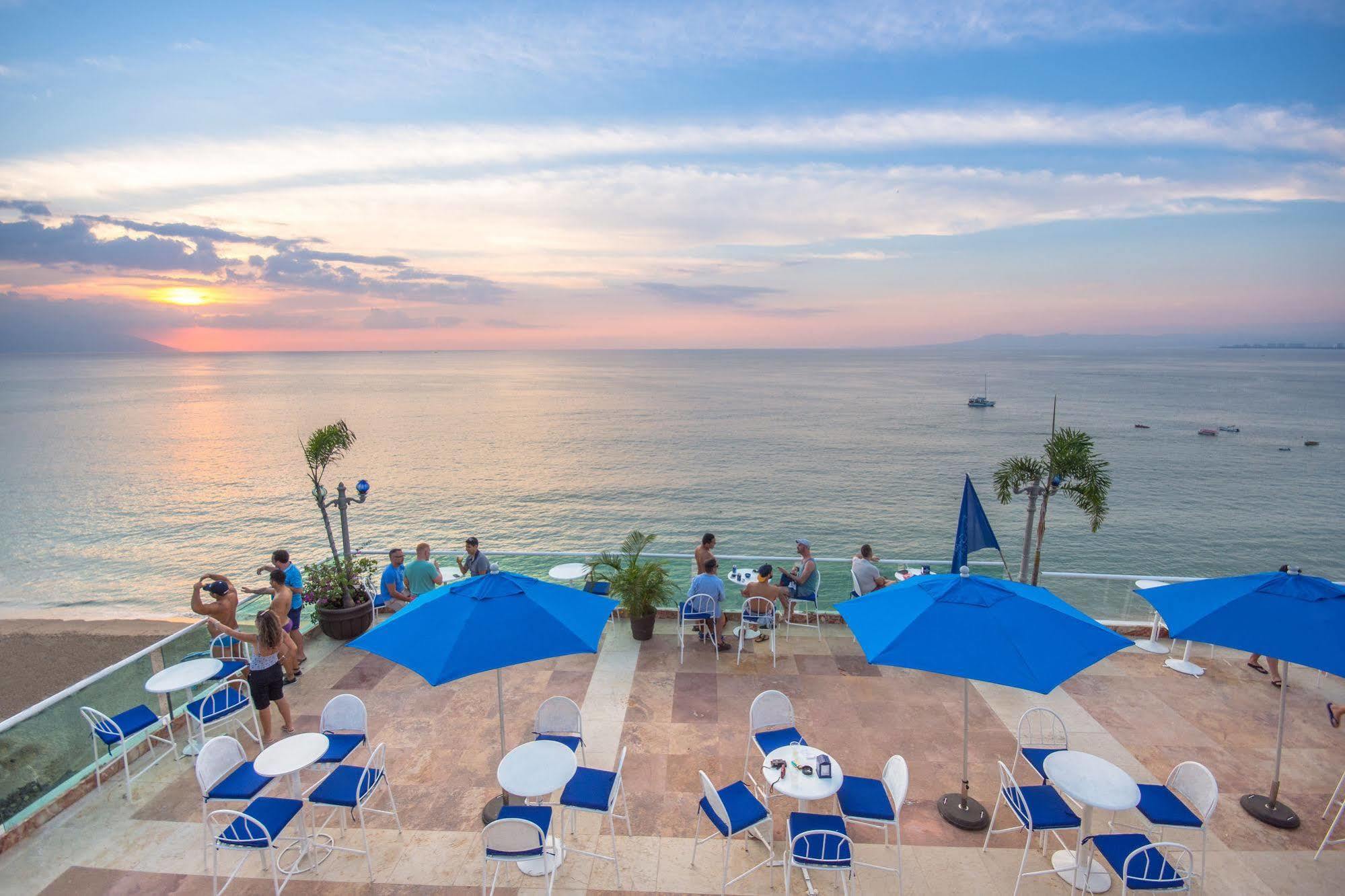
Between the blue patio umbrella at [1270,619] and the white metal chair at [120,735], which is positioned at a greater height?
the blue patio umbrella at [1270,619]

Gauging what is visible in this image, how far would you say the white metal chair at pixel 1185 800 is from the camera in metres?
5.18

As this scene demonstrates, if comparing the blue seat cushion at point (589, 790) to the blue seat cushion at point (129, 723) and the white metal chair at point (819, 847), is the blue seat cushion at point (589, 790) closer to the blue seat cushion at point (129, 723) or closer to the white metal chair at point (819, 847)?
the white metal chair at point (819, 847)

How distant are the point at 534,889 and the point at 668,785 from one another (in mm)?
1681

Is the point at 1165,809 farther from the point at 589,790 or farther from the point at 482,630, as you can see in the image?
the point at 482,630

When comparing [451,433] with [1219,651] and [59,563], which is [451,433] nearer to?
[59,563]

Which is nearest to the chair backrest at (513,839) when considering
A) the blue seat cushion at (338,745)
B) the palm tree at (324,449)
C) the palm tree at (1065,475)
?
the blue seat cushion at (338,745)

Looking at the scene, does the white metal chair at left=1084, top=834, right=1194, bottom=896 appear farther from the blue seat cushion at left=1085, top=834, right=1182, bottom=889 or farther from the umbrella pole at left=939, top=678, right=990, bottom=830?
the umbrella pole at left=939, top=678, right=990, bottom=830

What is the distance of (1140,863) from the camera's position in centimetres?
492

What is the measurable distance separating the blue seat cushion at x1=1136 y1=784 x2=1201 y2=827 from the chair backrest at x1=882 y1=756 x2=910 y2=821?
1.88m

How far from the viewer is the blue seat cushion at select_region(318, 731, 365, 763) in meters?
5.93

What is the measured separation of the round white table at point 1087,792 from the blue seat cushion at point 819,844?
1.85m

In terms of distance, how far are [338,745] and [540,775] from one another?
7.17ft

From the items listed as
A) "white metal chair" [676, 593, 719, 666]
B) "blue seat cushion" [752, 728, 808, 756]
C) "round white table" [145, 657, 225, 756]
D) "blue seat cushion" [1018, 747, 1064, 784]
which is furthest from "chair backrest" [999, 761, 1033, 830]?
"round white table" [145, 657, 225, 756]

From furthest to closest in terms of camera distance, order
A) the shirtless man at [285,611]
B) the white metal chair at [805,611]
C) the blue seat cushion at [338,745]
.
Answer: the white metal chair at [805,611] < the shirtless man at [285,611] < the blue seat cushion at [338,745]
